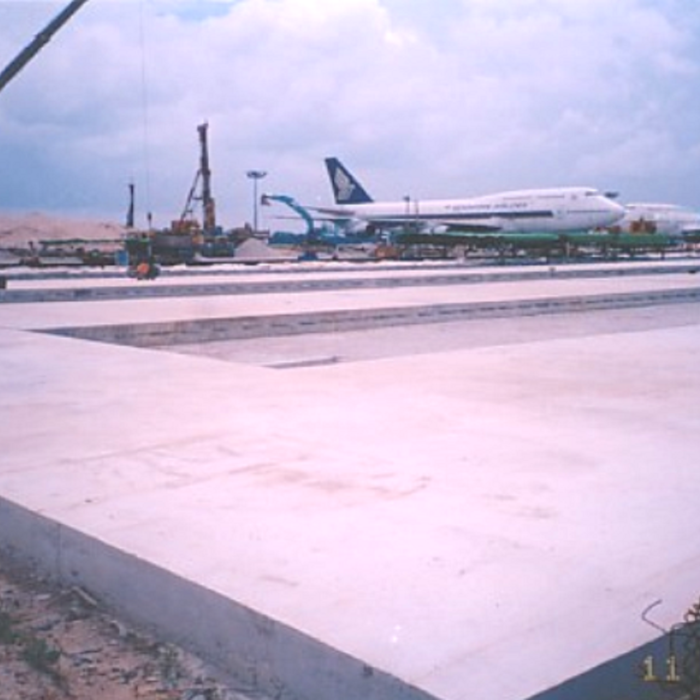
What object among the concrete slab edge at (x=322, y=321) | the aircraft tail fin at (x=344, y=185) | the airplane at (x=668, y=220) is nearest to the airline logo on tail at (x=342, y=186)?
the aircraft tail fin at (x=344, y=185)

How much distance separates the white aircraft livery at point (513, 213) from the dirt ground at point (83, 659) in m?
41.1

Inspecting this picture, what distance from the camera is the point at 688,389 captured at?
19.0ft

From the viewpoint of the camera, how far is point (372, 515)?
10.6 ft

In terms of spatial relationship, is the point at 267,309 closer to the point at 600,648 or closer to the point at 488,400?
the point at 488,400

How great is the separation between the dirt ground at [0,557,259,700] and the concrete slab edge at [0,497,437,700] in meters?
0.05

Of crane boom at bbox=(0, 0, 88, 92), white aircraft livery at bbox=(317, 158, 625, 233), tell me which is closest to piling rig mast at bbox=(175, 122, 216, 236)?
white aircraft livery at bbox=(317, 158, 625, 233)

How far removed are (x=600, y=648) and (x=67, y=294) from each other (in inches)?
503

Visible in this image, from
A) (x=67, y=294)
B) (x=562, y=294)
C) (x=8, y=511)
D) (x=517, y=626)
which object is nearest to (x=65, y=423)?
(x=8, y=511)

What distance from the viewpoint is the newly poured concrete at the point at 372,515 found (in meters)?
2.31

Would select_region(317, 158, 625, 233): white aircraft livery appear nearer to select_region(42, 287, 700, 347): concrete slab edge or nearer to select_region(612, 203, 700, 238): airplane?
select_region(612, 203, 700, 238): airplane

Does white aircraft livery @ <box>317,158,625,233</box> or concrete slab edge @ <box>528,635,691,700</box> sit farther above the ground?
white aircraft livery @ <box>317,158,625,233</box>

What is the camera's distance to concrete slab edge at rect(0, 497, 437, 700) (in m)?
2.21

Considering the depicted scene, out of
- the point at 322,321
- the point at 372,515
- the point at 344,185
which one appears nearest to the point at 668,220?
the point at 344,185

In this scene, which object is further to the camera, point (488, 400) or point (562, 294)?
point (562, 294)
